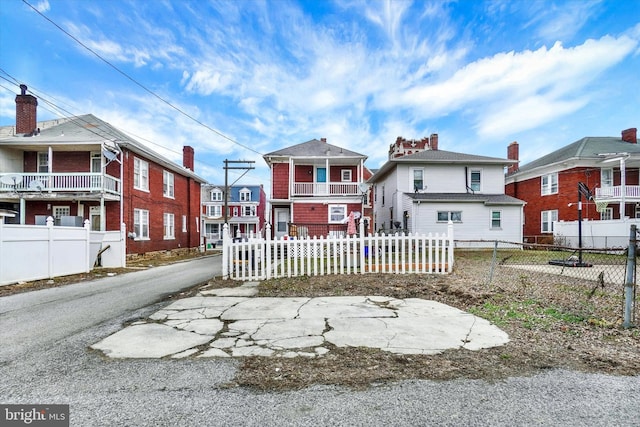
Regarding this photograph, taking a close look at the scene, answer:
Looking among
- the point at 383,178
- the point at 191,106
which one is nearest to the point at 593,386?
the point at 191,106

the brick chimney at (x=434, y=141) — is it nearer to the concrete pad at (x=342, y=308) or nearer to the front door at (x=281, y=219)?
the front door at (x=281, y=219)

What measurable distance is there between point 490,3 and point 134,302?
13633 mm

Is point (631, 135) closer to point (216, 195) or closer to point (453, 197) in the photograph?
point (453, 197)

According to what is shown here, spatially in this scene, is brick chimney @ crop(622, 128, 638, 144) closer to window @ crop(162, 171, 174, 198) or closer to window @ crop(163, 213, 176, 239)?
window @ crop(162, 171, 174, 198)

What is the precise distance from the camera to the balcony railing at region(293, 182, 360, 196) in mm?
20266

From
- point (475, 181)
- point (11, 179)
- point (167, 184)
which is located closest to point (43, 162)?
point (11, 179)

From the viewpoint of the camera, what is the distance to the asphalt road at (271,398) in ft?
7.17

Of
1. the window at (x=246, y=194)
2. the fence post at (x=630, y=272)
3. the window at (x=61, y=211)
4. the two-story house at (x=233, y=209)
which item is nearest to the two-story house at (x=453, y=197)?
the fence post at (x=630, y=272)

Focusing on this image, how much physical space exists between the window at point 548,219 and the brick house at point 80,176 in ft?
90.2

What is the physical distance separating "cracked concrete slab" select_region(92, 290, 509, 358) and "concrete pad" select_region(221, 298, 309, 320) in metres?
0.02

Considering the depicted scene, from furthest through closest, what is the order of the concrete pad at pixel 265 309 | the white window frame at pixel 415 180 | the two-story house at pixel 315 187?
the white window frame at pixel 415 180 < the two-story house at pixel 315 187 < the concrete pad at pixel 265 309

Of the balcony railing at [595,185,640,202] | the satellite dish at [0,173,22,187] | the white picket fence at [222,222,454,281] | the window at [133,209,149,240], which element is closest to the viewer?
the white picket fence at [222,222,454,281]

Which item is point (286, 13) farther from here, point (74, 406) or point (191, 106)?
point (74, 406)

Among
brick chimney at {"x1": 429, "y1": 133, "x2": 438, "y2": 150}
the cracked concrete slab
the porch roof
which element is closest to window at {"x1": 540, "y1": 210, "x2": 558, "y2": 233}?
the porch roof
